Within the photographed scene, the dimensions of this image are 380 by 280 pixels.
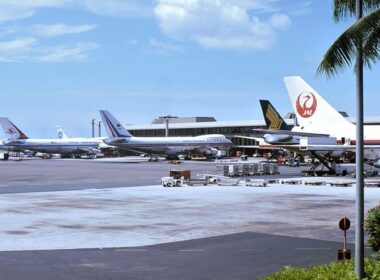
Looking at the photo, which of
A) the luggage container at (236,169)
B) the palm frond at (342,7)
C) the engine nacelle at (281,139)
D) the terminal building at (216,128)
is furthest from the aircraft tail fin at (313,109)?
the terminal building at (216,128)

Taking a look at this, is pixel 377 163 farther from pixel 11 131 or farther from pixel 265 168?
pixel 11 131

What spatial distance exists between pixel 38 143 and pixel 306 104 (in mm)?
89112

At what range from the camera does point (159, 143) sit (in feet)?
383

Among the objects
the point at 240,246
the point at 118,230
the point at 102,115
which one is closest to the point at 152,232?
the point at 118,230

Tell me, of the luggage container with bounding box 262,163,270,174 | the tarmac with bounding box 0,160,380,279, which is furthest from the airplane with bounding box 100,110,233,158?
the tarmac with bounding box 0,160,380,279

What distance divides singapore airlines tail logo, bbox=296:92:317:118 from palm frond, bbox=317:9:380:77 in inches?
2070

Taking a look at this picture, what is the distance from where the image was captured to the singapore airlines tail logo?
64.2 metres

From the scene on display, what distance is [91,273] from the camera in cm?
1416

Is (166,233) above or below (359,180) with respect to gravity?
below

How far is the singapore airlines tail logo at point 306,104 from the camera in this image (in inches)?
2527

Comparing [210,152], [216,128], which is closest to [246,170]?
[210,152]

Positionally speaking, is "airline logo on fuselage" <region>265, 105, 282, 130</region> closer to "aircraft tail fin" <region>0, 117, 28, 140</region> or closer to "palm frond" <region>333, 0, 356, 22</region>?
"palm frond" <region>333, 0, 356, 22</region>

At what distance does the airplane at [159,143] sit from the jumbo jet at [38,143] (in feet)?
101

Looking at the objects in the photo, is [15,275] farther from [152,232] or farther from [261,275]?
[152,232]
